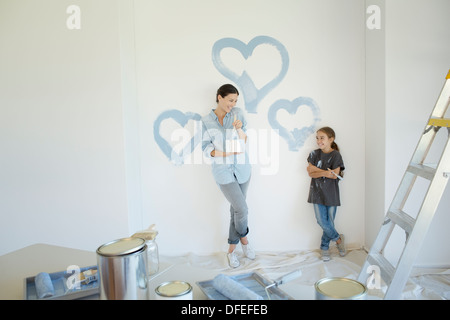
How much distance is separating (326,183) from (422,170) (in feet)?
4.82

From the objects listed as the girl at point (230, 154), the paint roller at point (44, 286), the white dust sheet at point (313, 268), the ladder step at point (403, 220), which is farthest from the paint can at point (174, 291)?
the girl at point (230, 154)

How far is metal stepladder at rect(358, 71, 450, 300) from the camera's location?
131cm

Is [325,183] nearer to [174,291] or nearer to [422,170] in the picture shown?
[422,170]

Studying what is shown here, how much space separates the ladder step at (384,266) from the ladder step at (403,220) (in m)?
0.15

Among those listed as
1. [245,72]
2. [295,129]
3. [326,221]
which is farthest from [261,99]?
[326,221]

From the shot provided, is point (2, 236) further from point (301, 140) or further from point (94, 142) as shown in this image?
point (301, 140)

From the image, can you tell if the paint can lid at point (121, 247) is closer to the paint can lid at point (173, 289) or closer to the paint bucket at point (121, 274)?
the paint bucket at point (121, 274)

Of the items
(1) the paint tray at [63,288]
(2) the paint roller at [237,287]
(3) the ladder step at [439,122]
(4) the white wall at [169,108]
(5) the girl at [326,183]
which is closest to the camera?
(2) the paint roller at [237,287]

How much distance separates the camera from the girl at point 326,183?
290cm

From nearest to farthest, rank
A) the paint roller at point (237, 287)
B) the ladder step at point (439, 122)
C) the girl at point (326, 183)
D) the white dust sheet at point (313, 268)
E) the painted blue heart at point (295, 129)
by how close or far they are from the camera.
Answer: the paint roller at point (237, 287)
the ladder step at point (439, 122)
the white dust sheet at point (313, 268)
the girl at point (326, 183)
the painted blue heart at point (295, 129)

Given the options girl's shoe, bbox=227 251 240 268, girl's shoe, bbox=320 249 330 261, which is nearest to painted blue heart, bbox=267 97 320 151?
girl's shoe, bbox=320 249 330 261

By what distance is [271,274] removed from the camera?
2.69 m

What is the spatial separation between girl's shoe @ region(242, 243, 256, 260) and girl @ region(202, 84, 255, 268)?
128mm

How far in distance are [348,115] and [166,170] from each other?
5.14 feet
